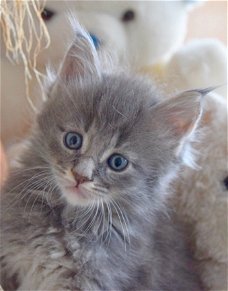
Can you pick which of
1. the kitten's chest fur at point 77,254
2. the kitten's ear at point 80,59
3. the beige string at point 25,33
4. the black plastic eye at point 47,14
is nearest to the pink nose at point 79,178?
the kitten's chest fur at point 77,254

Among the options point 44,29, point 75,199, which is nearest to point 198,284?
point 75,199

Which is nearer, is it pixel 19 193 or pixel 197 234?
pixel 19 193

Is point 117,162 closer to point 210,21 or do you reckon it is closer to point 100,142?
point 100,142

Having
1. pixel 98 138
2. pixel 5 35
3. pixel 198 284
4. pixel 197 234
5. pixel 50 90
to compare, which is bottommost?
pixel 198 284

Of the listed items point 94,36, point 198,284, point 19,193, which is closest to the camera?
point 19,193

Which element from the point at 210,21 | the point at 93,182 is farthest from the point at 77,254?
the point at 210,21

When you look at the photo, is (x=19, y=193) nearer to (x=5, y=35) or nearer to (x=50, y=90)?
(x=50, y=90)

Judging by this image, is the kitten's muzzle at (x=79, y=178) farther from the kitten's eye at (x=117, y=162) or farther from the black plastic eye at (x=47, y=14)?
the black plastic eye at (x=47, y=14)
